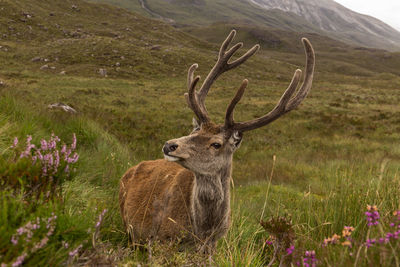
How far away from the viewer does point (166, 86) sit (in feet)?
118

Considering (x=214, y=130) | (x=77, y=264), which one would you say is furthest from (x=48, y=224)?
(x=214, y=130)

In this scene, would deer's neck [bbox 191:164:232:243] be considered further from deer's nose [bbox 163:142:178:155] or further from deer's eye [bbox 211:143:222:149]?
deer's nose [bbox 163:142:178:155]

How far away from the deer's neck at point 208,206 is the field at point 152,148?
35 centimetres

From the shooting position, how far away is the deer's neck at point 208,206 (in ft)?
11.9

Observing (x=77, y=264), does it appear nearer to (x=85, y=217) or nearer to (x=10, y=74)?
(x=85, y=217)

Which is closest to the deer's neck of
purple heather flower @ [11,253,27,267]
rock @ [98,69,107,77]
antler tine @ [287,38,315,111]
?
antler tine @ [287,38,315,111]

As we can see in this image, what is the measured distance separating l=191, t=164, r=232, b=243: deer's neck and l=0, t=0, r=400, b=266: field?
348 mm

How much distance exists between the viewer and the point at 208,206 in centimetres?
364

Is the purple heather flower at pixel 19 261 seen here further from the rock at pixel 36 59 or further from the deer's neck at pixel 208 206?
the rock at pixel 36 59

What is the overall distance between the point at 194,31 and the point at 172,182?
14465cm

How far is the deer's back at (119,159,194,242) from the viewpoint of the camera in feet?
12.0

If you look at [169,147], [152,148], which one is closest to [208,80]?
[169,147]

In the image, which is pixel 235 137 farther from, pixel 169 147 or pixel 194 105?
pixel 169 147

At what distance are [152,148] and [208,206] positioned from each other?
25.4 feet
